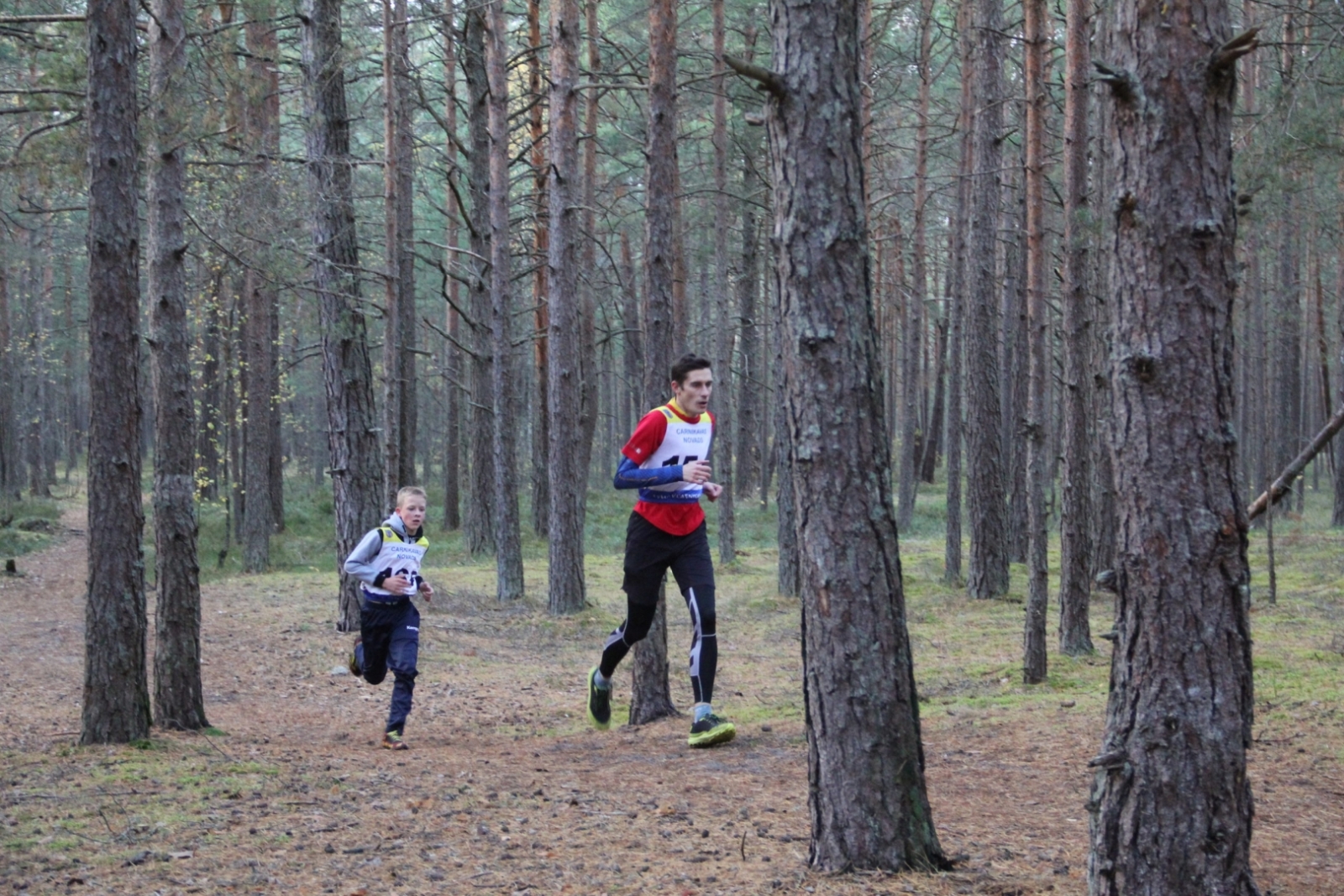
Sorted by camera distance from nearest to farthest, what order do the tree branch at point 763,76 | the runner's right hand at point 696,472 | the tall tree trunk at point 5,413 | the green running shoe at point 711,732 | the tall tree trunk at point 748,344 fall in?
the tree branch at point 763,76 → the runner's right hand at point 696,472 → the green running shoe at point 711,732 → the tall tree trunk at point 5,413 → the tall tree trunk at point 748,344

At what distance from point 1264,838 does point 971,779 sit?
5.49ft

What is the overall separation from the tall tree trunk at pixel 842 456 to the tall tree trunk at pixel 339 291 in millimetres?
9404

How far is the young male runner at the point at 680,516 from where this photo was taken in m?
6.93

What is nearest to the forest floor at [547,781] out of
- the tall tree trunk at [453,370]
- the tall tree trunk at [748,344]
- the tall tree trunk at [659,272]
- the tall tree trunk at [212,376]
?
the tall tree trunk at [659,272]

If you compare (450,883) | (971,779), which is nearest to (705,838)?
(450,883)

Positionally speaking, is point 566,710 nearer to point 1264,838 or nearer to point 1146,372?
point 1264,838

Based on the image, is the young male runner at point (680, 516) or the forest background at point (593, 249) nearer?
the young male runner at point (680, 516)

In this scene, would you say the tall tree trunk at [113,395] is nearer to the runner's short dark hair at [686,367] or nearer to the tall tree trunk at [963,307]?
the runner's short dark hair at [686,367]

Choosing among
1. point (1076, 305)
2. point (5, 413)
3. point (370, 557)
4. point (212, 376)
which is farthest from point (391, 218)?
point (5, 413)

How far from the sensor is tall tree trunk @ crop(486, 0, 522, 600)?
16031 millimetres

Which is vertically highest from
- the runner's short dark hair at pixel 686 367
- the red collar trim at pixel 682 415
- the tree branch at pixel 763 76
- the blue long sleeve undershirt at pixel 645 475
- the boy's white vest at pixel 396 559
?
the tree branch at pixel 763 76

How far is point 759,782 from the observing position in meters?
6.49

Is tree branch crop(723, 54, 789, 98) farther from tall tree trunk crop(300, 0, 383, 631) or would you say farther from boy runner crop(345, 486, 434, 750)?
tall tree trunk crop(300, 0, 383, 631)

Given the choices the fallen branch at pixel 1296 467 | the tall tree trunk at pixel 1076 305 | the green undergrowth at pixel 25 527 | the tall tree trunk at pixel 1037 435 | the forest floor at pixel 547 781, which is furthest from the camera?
the green undergrowth at pixel 25 527
